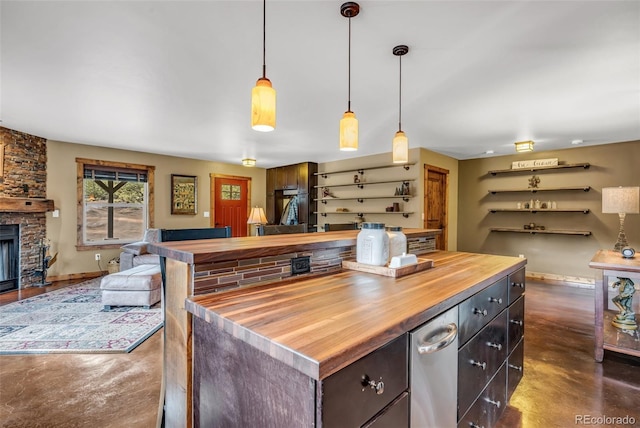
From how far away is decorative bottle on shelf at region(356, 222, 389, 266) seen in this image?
1591 mm

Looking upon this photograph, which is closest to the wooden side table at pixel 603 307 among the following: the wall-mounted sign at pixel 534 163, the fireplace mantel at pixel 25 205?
the wall-mounted sign at pixel 534 163

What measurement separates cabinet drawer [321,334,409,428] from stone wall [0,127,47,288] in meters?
5.77

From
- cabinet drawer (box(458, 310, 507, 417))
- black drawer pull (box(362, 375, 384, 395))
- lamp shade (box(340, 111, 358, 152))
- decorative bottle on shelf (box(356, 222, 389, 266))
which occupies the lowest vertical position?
cabinet drawer (box(458, 310, 507, 417))

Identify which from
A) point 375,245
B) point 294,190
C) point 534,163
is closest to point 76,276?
point 294,190

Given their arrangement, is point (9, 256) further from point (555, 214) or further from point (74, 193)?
point (555, 214)

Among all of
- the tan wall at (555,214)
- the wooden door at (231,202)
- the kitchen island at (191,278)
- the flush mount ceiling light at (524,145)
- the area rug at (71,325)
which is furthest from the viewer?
the wooden door at (231,202)

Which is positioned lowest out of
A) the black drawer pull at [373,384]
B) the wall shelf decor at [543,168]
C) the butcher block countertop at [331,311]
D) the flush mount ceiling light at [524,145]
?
the black drawer pull at [373,384]

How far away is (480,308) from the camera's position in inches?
55.7

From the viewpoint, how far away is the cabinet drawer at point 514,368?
1803 mm

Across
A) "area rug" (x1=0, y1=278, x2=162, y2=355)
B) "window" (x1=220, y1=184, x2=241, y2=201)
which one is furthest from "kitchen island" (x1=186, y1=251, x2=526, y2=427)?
"window" (x1=220, y1=184, x2=241, y2=201)

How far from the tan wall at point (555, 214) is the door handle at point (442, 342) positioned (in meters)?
5.57

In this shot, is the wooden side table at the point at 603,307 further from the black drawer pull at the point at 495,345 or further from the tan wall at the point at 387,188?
the tan wall at the point at 387,188

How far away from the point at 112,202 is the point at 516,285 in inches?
249

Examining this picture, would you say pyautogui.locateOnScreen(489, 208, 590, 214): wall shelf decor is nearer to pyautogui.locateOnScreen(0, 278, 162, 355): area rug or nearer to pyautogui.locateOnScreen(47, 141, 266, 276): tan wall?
pyautogui.locateOnScreen(0, 278, 162, 355): area rug
